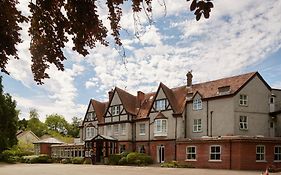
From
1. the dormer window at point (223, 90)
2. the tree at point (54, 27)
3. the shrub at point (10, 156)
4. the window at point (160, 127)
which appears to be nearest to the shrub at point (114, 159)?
the window at point (160, 127)

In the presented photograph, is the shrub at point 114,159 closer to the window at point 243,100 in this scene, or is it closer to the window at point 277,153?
the window at point 243,100

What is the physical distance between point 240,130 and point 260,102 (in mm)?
3749

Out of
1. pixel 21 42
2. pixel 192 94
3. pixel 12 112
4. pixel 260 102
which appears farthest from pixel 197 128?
pixel 21 42

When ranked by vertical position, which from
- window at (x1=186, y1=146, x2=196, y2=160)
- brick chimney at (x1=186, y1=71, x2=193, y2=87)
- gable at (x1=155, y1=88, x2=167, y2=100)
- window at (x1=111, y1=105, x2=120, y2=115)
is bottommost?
window at (x1=186, y1=146, x2=196, y2=160)

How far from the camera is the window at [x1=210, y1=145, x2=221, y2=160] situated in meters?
34.5

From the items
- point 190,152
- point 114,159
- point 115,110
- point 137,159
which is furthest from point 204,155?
point 115,110

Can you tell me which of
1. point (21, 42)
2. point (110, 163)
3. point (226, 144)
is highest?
point (21, 42)

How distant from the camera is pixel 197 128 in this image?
133ft

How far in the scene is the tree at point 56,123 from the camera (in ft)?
417

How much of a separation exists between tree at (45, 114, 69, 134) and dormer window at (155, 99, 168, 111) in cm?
8742

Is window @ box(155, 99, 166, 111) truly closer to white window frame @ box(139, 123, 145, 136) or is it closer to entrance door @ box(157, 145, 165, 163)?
white window frame @ box(139, 123, 145, 136)

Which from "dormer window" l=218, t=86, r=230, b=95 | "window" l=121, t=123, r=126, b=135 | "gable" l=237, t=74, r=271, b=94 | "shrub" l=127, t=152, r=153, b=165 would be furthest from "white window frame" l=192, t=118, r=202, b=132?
"window" l=121, t=123, r=126, b=135

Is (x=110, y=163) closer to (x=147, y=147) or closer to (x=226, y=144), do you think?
(x=147, y=147)

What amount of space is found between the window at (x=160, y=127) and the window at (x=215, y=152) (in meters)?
8.44
